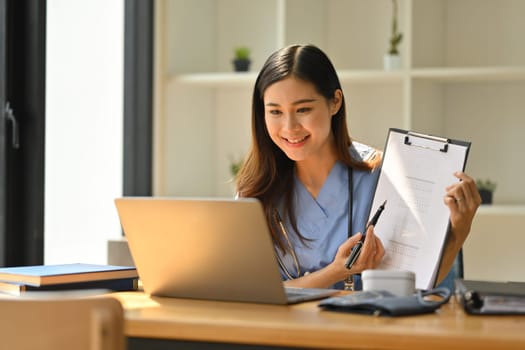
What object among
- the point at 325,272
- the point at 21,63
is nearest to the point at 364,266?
the point at 325,272

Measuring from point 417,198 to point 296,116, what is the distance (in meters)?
0.51

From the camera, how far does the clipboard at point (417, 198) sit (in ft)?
6.49

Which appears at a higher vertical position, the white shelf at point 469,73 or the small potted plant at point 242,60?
the small potted plant at point 242,60

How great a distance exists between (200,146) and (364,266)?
191 cm

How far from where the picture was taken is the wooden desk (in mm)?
1321

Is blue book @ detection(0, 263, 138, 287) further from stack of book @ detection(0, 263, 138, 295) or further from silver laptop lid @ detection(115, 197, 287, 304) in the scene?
silver laptop lid @ detection(115, 197, 287, 304)

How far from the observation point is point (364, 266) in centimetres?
209

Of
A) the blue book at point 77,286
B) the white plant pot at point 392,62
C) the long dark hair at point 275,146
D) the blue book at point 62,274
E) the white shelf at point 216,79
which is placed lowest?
the blue book at point 77,286

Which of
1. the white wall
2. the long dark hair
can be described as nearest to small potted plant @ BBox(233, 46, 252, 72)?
the white wall

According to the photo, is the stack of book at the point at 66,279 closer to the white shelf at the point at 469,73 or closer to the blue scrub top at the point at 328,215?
the blue scrub top at the point at 328,215

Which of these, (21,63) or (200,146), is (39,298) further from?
(200,146)

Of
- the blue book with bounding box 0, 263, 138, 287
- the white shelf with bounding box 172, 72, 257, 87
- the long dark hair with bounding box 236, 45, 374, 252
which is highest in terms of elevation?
the white shelf with bounding box 172, 72, 257, 87

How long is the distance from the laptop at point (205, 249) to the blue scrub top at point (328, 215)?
588mm

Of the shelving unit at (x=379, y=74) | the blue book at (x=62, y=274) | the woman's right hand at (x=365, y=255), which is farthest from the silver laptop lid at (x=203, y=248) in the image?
the shelving unit at (x=379, y=74)
